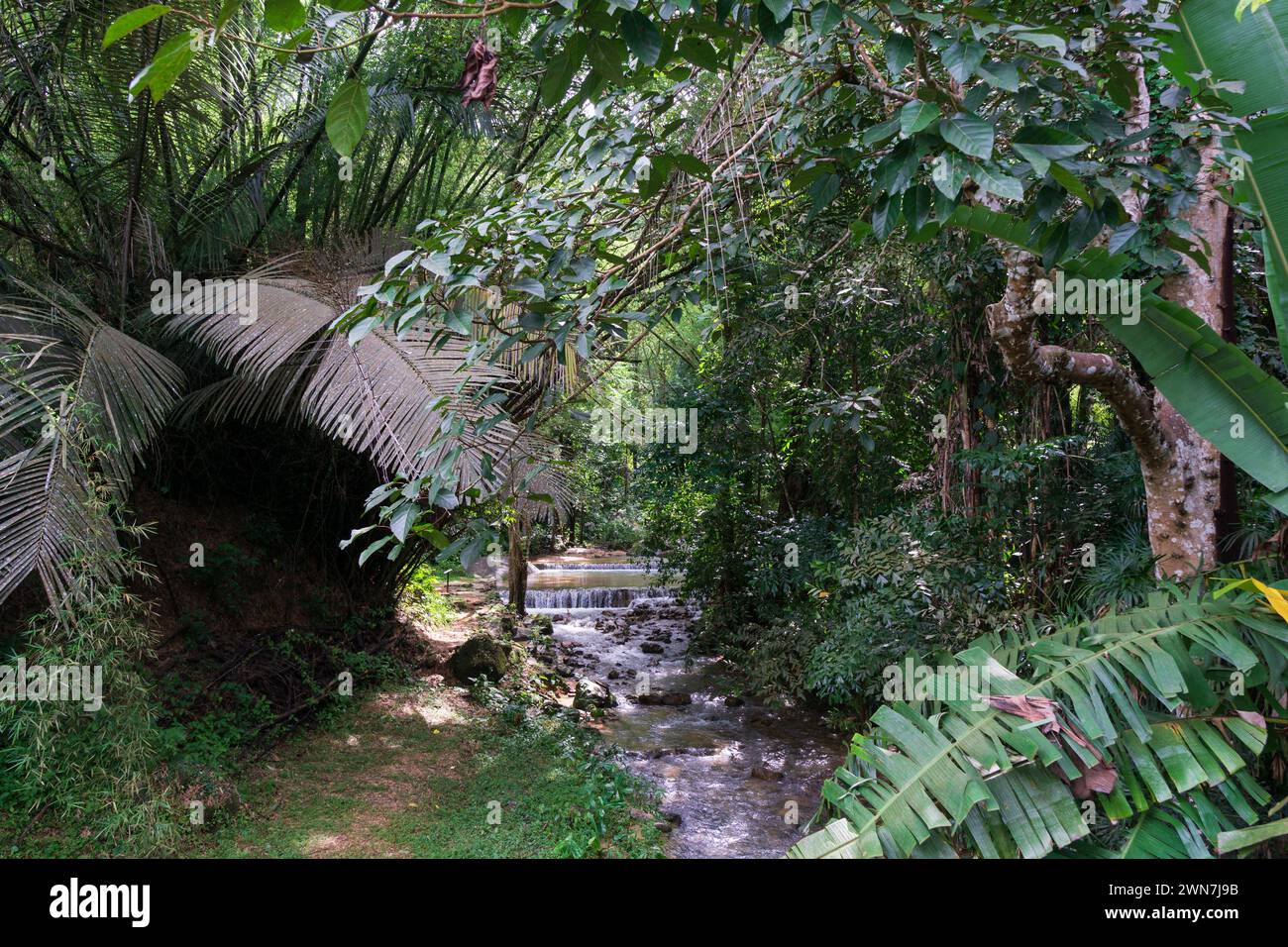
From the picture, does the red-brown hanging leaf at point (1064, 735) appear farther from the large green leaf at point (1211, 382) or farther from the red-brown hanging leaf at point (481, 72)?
the red-brown hanging leaf at point (481, 72)

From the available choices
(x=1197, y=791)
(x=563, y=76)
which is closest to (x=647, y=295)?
(x=563, y=76)

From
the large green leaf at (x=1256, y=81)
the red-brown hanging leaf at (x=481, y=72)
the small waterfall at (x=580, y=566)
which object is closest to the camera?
the large green leaf at (x=1256, y=81)

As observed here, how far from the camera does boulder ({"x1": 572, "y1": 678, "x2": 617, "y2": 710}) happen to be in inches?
298

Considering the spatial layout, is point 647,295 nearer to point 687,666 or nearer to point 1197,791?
point 1197,791

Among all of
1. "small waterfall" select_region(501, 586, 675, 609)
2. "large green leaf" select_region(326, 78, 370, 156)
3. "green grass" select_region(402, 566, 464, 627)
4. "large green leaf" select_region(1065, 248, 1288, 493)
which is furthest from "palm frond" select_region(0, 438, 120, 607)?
"small waterfall" select_region(501, 586, 675, 609)

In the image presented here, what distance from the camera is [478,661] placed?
7.42 meters

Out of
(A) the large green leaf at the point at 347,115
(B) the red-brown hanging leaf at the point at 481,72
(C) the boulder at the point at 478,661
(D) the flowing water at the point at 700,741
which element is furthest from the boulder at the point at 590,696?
(A) the large green leaf at the point at 347,115

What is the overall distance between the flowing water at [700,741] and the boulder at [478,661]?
1.10m

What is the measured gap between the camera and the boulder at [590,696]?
24.8ft

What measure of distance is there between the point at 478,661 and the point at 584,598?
637cm

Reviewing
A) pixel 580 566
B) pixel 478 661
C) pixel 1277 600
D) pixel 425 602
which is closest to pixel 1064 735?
pixel 1277 600

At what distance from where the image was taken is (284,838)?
4.32 m

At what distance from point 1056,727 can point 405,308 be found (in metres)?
2.20

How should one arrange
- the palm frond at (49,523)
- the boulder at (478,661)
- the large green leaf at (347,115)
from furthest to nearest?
1. the boulder at (478,661)
2. the palm frond at (49,523)
3. the large green leaf at (347,115)
